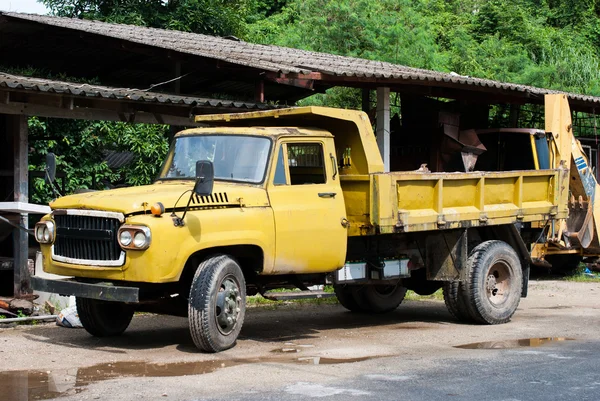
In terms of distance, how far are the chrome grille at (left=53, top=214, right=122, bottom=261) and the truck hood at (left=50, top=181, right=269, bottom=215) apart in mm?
132

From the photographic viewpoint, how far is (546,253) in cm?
1695

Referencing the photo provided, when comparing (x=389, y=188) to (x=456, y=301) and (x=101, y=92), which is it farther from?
(x=101, y=92)

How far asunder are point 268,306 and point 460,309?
3012 mm

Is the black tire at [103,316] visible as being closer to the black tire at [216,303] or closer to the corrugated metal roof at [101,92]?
the black tire at [216,303]

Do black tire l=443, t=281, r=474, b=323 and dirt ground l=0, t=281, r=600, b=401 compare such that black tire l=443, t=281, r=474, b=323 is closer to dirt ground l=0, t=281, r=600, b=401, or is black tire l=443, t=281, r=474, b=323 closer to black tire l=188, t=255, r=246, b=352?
dirt ground l=0, t=281, r=600, b=401

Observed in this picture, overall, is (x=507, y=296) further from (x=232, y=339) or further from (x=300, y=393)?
(x=300, y=393)

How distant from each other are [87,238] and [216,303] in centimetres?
143

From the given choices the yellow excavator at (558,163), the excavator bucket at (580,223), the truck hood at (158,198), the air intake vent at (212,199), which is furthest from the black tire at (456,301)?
the excavator bucket at (580,223)

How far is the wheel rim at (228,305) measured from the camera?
9.02 m

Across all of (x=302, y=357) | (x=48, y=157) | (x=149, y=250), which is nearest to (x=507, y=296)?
(x=302, y=357)

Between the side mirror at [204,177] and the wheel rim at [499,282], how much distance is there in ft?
15.2

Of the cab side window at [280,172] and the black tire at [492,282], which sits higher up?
the cab side window at [280,172]

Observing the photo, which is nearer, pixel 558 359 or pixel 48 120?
pixel 558 359

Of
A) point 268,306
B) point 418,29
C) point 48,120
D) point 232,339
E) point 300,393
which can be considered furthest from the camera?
point 418,29
